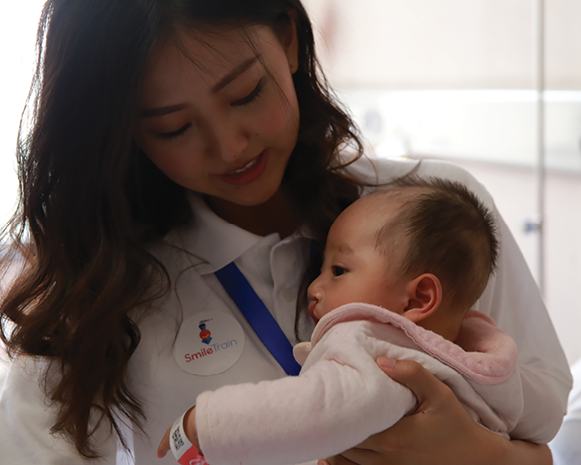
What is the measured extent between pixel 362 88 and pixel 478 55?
1.13 meters

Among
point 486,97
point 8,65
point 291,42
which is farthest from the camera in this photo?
point 486,97

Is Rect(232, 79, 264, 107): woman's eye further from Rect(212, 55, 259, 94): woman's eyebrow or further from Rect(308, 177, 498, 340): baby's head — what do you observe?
Rect(308, 177, 498, 340): baby's head

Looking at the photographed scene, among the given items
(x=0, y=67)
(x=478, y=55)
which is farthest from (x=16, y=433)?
(x=478, y=55)

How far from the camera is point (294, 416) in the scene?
814 millimetres

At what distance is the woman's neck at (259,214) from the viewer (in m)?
1.46

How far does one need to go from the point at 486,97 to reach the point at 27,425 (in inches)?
123

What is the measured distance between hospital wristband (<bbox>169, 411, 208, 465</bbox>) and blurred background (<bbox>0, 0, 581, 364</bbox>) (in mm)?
1697

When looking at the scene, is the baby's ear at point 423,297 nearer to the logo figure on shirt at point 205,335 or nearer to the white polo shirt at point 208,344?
the white polo shirt at point 208,344

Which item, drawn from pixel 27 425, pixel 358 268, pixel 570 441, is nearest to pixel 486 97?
pixel 570 441

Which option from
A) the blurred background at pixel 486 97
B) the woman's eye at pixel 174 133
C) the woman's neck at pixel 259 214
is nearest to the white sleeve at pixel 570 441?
the woman's neck at pixel 259 214

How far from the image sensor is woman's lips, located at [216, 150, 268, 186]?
3.99 ft

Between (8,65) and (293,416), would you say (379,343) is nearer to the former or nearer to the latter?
(293,416)

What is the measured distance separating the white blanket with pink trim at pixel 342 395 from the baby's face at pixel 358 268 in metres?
0.06

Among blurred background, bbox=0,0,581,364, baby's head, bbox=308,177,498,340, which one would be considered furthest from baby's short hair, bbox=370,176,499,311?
blurred background, bbox=0,0,581,364
